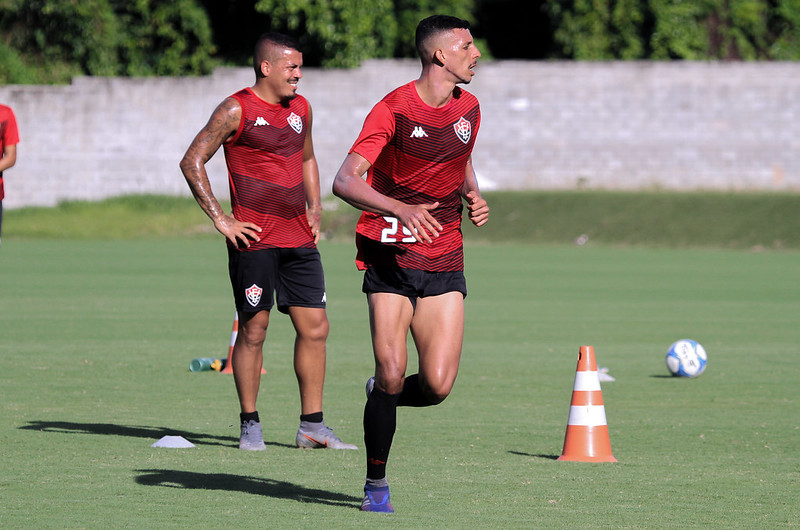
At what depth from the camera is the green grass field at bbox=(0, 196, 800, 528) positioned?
614 cm

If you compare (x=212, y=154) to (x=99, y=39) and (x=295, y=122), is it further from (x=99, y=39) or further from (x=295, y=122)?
(x=99, y=39)

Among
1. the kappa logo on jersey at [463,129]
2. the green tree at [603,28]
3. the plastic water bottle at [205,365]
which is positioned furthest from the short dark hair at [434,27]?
the green tree at [603,28]

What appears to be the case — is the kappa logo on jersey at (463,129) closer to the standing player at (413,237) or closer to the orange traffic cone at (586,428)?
the standing player at (413,237)

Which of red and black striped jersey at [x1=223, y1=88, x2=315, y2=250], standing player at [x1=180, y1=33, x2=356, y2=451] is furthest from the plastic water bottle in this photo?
red and black striped jersey at [x1=223, y1=88, x2=315, y2=250]

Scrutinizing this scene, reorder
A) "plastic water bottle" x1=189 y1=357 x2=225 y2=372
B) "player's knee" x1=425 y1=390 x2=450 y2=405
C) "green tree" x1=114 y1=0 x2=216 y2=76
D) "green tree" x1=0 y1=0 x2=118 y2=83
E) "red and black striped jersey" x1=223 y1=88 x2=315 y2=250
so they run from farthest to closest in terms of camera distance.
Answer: "green tree" x1=114 y1=0 x2=216 y2=76
"green tree" x1=0 y1=0 x2=118 y2=83
"plastic water bottle" x1=189 y1=357 x2=225 y2=372
"red and black striped jersey" x1=223 y1=88 x2=315 y2=250
"player's knee" x1=425 y1=390 x2=450 y2=405

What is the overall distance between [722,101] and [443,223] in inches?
1303

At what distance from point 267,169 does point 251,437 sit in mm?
1587

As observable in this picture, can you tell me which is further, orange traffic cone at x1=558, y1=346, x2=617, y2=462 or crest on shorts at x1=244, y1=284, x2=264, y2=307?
crest on shorts at x1=244, y1=284, x2=264, y2=307

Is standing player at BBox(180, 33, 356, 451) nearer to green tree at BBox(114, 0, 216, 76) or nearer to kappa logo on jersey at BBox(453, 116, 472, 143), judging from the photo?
kappa logo on jersey at BBox(453, 116, 472, 143)

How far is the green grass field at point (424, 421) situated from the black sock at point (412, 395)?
445 millimetres

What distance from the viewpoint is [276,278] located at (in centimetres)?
814

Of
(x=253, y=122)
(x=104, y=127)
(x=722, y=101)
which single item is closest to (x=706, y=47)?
(x=722, y=101)

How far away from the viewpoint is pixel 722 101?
38.1 metres

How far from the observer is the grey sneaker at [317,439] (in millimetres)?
7867
